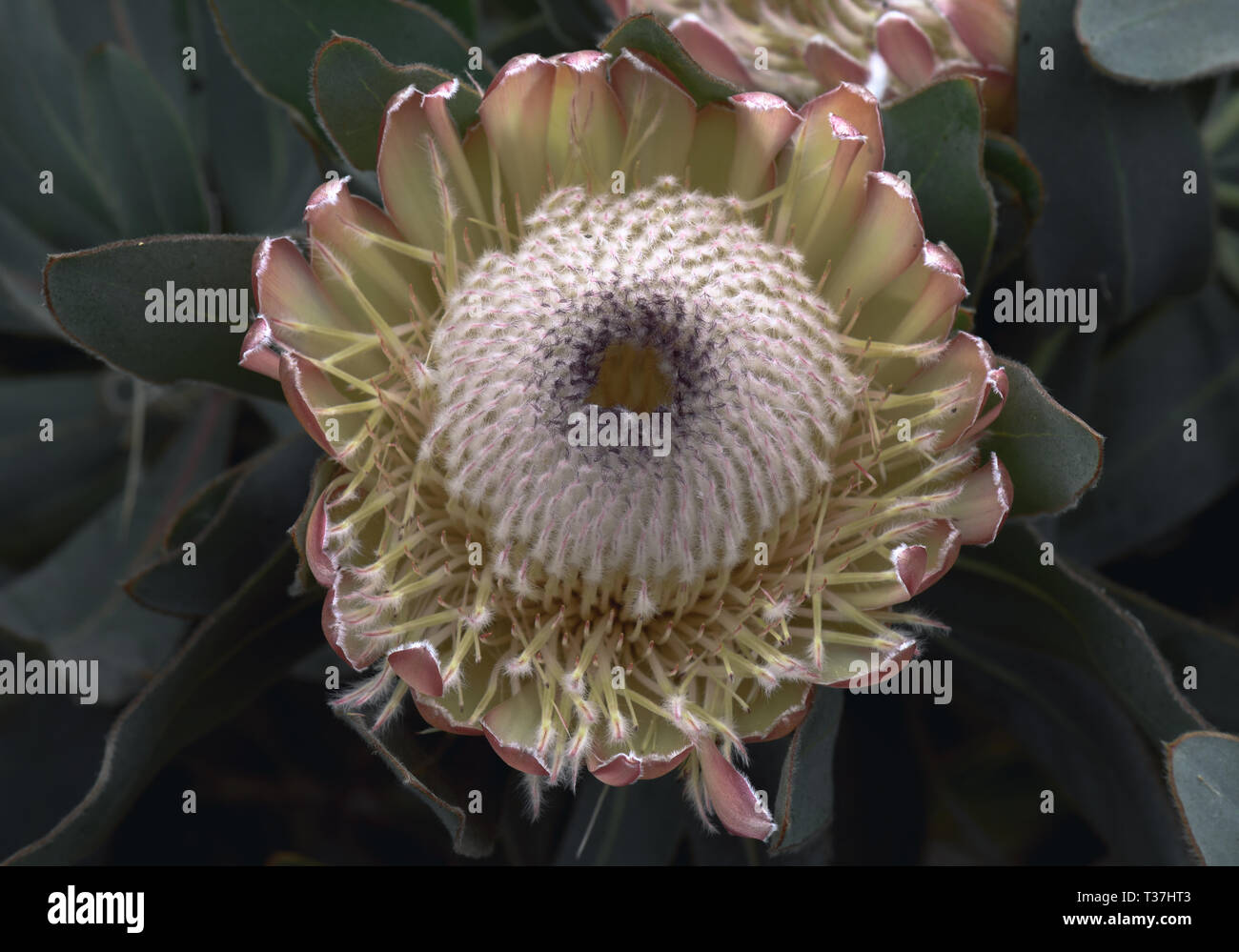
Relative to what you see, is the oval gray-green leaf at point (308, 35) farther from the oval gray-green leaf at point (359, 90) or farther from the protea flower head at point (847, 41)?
the protea flower head at point (847, 41)

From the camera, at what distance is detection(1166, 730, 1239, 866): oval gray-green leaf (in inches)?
48.3

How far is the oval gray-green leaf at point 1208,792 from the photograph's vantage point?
1227mm

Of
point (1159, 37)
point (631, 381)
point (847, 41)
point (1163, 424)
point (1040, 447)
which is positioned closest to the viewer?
point (1040, 447)

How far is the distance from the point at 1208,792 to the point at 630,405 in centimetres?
74

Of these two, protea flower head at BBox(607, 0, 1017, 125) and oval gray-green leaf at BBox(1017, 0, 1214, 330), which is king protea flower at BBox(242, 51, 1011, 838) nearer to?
protea flower head at BBox(607, 0, 1017, 125)

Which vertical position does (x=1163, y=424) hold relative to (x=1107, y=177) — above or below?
below

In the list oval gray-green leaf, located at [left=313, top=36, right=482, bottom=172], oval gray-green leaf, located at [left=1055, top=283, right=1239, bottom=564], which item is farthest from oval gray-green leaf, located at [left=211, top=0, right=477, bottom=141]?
oval gray-green leaf, located at [left=1055, top=283, right=1239, bottom=564]

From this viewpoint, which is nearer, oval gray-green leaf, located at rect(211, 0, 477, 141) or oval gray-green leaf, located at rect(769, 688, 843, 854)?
oval gray-green leaf, located at rect(769, 688, 843, 854)

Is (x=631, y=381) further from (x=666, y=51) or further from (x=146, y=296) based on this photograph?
(x=146, y=296)

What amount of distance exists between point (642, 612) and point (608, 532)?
0.10 meters

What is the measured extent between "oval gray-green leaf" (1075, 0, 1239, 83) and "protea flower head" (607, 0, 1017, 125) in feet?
0.36

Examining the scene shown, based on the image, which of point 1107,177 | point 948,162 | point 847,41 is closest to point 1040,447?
point 948,162

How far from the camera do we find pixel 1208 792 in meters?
1.24
